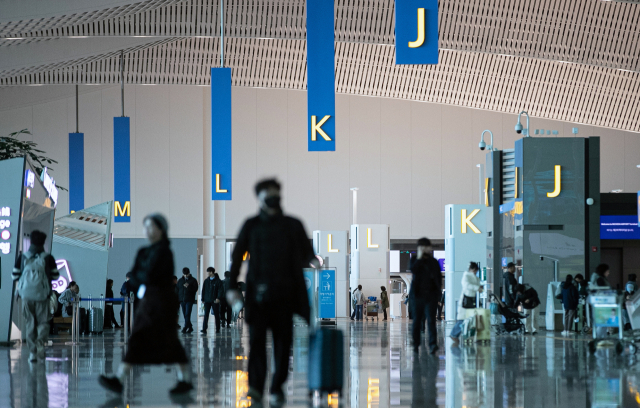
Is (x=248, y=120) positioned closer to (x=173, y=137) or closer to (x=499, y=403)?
(x=173, y=137)

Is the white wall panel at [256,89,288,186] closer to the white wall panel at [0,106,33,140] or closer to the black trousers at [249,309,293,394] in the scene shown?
the white wall panel at [0,106,33,140]

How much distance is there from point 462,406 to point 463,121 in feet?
104

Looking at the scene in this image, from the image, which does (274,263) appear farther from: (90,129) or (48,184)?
(90,129)

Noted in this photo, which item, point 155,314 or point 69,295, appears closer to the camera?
point 155,314

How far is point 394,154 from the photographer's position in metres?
37.2

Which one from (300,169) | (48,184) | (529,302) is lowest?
(529,302)

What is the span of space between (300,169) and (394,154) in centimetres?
405

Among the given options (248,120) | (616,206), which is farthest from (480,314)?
(248,120)

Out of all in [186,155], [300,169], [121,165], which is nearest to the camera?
[121,165]

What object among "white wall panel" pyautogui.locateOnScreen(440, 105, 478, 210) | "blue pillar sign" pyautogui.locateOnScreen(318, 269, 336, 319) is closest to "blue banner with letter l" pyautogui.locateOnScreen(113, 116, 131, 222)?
"blue pillar sign" pyautogui.locateOnScreen(318, 269, 336, 319)

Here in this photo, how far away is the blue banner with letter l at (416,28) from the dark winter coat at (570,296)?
27.3 feet

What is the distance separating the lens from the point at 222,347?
13359 mm

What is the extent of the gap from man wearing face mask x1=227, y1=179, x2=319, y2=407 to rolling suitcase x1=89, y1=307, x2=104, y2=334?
16039 mm

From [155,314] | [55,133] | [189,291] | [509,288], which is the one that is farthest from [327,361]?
[55,133]
